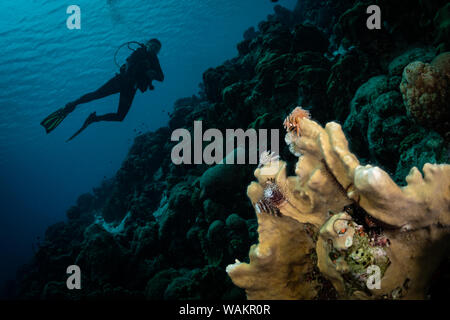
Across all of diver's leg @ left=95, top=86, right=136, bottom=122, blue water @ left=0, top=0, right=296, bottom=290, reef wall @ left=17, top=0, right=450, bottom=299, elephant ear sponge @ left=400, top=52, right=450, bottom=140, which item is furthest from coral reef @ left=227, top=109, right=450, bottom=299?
blue water @ left=0, top=0, right=296, bottom=290

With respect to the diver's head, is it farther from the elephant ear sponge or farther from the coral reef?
the coral reef

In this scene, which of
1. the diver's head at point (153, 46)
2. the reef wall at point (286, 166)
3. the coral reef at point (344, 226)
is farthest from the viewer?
the diver's head at point (153, 46)

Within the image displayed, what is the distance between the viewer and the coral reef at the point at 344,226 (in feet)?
4.50

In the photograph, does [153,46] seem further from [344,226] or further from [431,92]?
[344,226]

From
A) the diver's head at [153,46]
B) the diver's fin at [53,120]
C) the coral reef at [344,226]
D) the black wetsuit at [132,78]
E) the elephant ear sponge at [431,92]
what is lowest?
the coral reef at [344,226]

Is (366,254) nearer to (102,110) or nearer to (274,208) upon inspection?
(274,208)

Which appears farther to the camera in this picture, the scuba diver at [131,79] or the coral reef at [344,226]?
the scuba diver at [131,79]

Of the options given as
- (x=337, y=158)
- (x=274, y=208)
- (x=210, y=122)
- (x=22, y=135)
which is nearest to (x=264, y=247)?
(x=274, y=208)

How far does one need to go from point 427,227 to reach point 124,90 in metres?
10.7

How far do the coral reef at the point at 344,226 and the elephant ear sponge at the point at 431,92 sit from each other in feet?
5.57

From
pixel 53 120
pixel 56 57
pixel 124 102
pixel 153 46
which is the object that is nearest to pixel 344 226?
pixel 124 102

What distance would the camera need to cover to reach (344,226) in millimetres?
1464

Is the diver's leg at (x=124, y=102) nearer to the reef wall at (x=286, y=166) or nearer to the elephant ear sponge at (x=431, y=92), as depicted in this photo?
the reef wall at (x=286, y=166)

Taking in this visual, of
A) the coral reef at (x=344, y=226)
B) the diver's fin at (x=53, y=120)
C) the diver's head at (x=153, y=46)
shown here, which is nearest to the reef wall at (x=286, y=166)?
the coral reef at (x=344, y=226)
